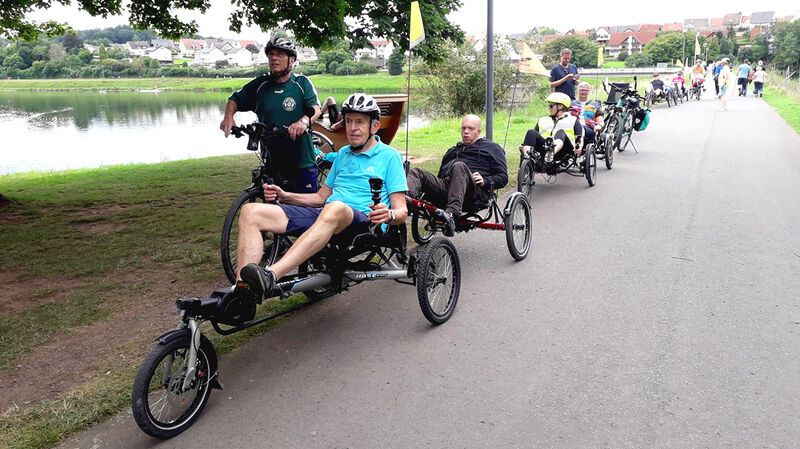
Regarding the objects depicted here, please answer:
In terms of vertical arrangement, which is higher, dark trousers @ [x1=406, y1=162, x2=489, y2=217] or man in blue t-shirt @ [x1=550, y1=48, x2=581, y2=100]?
man in blue t-shirt @ [x1=550, y1=48, x2=581, y2=100]

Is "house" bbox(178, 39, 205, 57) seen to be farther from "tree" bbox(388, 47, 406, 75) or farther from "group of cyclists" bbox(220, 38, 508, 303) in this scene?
"group of cyclists" bbox(220, 38, 508, 303)

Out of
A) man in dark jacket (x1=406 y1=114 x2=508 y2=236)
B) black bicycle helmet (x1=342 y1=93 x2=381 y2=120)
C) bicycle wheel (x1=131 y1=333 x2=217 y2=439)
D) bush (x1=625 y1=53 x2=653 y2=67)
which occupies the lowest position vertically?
bicycle wheel (x1=131 y1=333 x2=217 y2=439)

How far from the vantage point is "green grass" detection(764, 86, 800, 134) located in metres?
17.8

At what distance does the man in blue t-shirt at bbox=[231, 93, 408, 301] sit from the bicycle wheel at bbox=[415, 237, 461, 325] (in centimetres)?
34

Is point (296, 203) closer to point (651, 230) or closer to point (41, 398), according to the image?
point (41, 398)

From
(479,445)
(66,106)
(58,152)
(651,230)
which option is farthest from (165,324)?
(66,106)

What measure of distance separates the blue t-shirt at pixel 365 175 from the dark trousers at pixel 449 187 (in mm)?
913

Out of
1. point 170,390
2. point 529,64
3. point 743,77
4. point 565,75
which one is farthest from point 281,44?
point 743,77

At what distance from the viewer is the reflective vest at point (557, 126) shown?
9062 mm

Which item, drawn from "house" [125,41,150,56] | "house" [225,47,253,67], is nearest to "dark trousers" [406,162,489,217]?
"house" [225,47,253,67]

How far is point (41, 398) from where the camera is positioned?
3355 millimetres

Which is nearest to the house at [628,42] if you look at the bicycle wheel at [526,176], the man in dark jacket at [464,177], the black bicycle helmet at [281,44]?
the bicycle wheel at [526,176]

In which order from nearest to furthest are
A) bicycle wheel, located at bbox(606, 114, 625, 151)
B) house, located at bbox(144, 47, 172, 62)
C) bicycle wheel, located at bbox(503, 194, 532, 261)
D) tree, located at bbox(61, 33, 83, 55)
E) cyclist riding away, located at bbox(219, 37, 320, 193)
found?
1. cyclist riding away, located at bbox(219, 37, 320, 193)
2. bicycle wheel, located at bbox(503, 194, 532, 261)
3. bicycle wheel, located at bbox(606, 114, 625, 151)
4. tree, located at bbox(61, 33, 83, 55)
5. house, located at bbox(144, 47, 172, 62)

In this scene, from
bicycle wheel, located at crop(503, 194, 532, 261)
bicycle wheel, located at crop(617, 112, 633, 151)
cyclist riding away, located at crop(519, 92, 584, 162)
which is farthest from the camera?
bicycle wheel, located at crop(617, 112, 633, 151)
